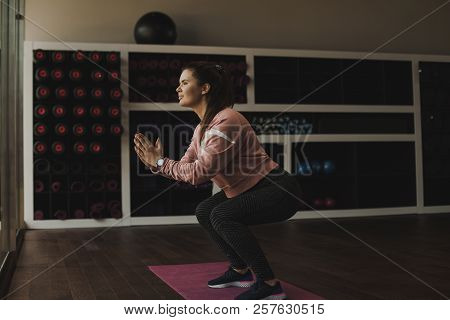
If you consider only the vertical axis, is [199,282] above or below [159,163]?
below

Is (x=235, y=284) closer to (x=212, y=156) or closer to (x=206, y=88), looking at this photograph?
(x=212, y=156)

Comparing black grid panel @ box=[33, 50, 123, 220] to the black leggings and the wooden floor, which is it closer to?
the wooden floor

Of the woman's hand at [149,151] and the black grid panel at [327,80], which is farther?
the black grid panel at [327,80]

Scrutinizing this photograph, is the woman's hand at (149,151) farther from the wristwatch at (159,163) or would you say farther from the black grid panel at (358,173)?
the black grid panel at (358,173)

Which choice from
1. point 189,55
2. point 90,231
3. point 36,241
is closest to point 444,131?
point 189,55

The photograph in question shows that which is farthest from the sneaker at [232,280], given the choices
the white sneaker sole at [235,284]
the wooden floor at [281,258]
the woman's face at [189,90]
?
the woman's face at [189,90]

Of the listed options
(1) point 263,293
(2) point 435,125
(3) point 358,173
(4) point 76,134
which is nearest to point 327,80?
(3) point 358,173

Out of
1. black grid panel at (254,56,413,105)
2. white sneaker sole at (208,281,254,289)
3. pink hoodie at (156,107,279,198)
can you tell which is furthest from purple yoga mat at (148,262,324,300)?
black grid panel at (254,56,413,105)

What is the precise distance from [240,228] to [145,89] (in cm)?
351

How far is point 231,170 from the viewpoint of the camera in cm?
212

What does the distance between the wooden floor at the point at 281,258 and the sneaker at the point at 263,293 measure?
0.78 ft

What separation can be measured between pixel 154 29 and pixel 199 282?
3417 mm

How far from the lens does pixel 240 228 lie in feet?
6.76

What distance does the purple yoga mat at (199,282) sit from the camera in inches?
87.0
